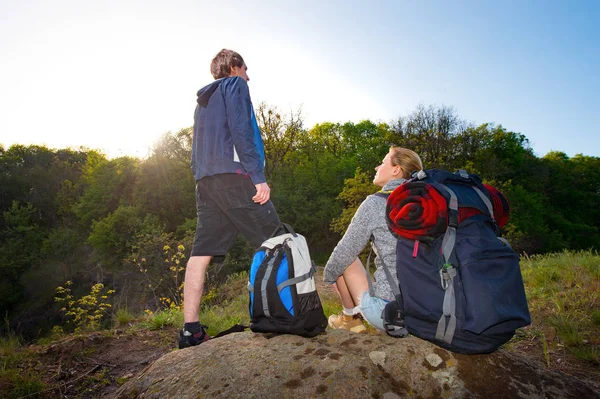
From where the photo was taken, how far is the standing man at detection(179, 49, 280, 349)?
268 cm

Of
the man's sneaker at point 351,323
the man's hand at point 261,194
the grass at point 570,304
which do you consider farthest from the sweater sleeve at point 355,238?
the grass at point 570,304

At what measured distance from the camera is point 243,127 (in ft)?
9.02

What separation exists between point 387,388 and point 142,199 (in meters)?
29.4

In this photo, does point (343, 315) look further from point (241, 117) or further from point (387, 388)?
point (241, 117)

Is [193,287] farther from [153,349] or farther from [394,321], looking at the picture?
[153,349]

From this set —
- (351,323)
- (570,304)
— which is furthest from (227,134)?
(570,304)

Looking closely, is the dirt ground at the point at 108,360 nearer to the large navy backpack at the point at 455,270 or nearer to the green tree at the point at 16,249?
the large navy backpack at the point at 455,270

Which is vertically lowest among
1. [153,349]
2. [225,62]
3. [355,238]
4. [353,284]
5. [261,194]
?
[153,349]

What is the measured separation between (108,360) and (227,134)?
8.17ft

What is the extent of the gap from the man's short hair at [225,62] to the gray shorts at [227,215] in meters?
0.88

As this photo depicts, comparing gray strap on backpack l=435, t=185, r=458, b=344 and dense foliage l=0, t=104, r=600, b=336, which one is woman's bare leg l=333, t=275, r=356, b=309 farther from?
dense foliage l=0, t=104, r=600, b=336

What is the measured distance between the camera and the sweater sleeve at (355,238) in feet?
7.82

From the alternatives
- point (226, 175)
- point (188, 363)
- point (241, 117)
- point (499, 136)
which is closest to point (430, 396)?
point (188, 363)

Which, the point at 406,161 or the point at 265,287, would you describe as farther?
the point at 406,161
